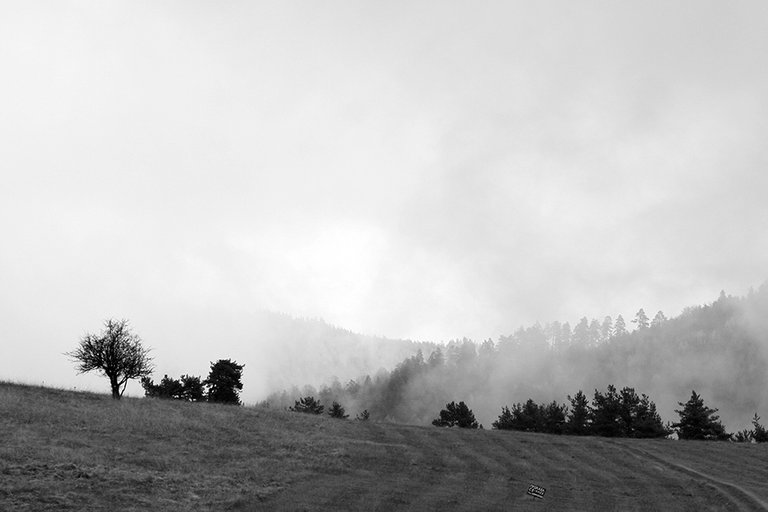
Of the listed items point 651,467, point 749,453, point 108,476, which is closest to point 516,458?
point 651,467

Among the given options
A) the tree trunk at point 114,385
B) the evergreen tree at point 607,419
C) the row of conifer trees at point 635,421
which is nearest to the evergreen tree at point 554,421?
the row of conifer trees at point 635,421

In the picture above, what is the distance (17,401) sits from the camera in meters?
40.2

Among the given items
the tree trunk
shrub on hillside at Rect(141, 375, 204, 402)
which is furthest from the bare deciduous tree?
shrub on hillside at Rect(141, 375, 204, 402)

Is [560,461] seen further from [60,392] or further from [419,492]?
[60,392]

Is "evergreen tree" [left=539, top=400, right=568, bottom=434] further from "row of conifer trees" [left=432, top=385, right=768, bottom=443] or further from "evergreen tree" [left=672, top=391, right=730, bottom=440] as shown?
"evergreen tree" [left=672, top=391, right=730, bottom=440]

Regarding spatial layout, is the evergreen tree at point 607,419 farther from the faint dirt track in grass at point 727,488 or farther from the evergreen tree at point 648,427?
the faint dirt track in grass at point 727,488

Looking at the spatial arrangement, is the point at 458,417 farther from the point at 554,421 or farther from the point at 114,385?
the point at 114,385

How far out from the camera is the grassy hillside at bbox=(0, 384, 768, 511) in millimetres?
22359

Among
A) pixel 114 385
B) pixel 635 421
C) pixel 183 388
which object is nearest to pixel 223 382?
pixel 183 388

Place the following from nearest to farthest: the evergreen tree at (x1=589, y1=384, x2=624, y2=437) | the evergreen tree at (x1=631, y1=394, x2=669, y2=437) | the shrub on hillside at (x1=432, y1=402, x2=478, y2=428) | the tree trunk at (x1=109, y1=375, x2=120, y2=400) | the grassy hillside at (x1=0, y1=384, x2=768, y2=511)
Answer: the grassy hillside at (x1=0, y1=384, x2=768, y2=511)
the tree trunk at (x1=109, y1=375, x2=120, y2=400)
the evergreen tree at (x1=631, y1=394, x2=669, y2=437)
the evergreen tree at (x1=589, y1=384, x2=624, y2=437)
the shrub on hillside at (x1=432, y1=402, x2=478, y2=428)

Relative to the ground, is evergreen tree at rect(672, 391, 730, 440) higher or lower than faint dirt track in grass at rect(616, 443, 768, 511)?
higher

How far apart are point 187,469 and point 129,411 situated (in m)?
17.7

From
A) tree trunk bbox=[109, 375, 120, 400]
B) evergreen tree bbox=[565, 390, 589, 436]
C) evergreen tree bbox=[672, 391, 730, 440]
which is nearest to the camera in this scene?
tree trunk bbox=[109, 375, 120, 400]

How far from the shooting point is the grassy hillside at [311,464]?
73.4 feet
